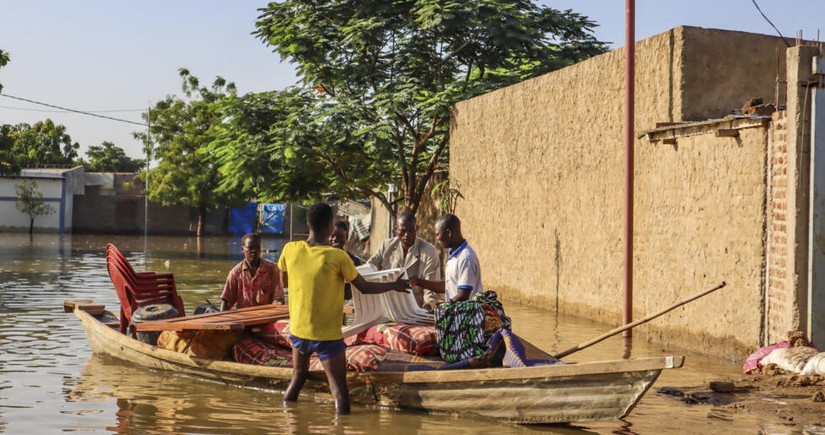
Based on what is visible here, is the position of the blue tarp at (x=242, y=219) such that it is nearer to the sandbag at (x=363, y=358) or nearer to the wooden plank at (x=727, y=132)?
the wooden plank at (x=727, y=132)

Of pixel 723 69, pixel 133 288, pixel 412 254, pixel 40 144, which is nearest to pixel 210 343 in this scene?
pixel 133 288

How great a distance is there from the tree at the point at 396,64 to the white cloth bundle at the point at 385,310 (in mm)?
12097

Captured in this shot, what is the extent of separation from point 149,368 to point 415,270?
293 centimetres

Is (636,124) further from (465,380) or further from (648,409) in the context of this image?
(465,380)

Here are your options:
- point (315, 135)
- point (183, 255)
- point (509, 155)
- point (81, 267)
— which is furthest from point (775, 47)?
point (183, 255)

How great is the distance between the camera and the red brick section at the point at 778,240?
377 inches

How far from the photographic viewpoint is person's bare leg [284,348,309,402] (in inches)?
312

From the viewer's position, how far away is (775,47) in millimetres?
12320

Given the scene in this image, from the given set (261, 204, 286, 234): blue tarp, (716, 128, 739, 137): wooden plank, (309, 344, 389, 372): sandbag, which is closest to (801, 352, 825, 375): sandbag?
(716, 128, 739, 137): wooden plank

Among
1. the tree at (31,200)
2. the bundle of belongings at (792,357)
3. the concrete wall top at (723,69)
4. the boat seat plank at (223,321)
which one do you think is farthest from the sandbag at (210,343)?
the tree at (31,200)

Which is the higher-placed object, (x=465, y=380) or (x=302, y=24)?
(x=302, y=24)

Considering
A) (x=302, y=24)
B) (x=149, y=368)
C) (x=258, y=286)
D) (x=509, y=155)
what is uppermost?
(x=302, y=24)

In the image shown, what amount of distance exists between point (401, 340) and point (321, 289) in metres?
1.11

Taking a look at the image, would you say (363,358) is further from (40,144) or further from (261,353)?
(40,144)
